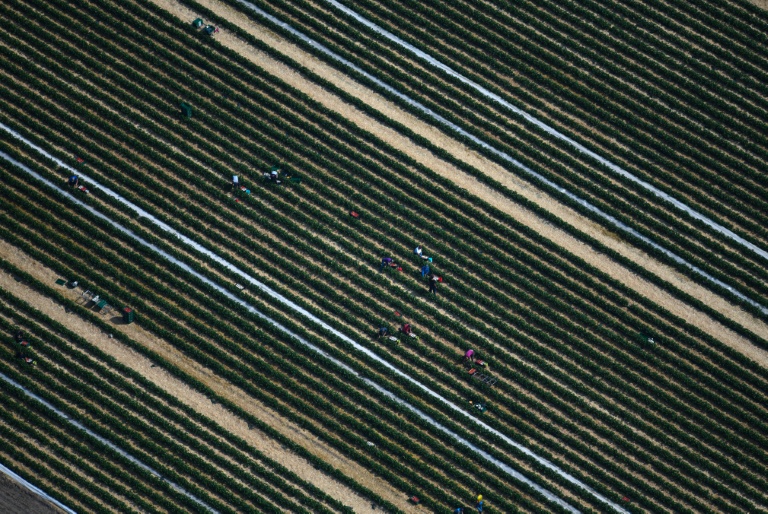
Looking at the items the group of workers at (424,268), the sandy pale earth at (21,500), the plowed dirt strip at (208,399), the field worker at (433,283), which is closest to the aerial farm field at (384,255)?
the plowed dirt strip at (208,399)

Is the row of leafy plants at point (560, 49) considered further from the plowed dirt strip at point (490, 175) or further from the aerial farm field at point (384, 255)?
the plowed dirt strip at point (490, 175)

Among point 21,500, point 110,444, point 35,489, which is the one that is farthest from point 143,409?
point 21,500

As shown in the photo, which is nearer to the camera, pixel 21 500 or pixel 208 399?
pixel 21 500

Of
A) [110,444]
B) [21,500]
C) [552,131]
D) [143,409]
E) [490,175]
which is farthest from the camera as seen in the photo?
[552,131]

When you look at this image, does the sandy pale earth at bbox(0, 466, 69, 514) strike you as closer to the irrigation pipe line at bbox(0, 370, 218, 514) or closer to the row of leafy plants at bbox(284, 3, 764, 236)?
the irrigation pipe line at bbox(0, 370, 218, 514)

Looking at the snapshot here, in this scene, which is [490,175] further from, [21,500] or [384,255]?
[21,500]

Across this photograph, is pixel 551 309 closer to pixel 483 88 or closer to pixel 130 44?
pixel 483 88
